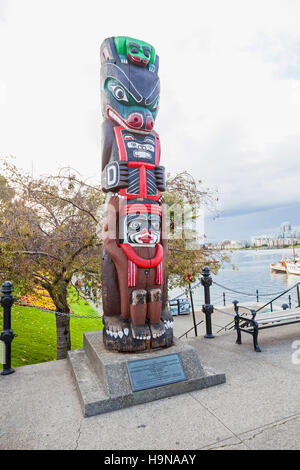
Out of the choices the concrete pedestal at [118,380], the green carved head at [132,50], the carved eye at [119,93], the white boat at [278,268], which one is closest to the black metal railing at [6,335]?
the concrete pedestal at [118,380]

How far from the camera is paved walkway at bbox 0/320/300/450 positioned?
8.52 ft

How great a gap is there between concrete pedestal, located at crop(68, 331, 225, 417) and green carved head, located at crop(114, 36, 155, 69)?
15.6 feet

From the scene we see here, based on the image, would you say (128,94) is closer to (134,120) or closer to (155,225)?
(134,120)

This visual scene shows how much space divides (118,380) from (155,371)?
503mm

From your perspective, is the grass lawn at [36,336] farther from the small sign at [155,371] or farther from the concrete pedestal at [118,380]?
the small sign at [155,371]

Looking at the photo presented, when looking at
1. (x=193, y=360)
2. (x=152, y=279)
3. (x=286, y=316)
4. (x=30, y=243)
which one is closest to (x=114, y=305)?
(x=152, y=279)

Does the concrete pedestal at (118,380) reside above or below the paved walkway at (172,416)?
above

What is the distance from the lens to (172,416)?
3.03 metres

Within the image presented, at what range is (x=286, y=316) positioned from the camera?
521cm

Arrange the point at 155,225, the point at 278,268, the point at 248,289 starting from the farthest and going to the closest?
the point at 278,268, the point at 248,289, the point at 155,225

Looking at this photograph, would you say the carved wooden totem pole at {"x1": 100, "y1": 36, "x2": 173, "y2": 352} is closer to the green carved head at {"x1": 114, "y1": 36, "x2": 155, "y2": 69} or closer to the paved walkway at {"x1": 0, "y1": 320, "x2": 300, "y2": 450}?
the green carved head at {"x1": 114, "y1": 36, "x2": 155, "y2": 69}

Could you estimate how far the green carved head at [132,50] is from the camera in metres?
4.77

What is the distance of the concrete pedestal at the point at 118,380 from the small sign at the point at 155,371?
0.16 ft

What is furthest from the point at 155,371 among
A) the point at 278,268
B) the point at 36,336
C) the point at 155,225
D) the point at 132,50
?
the point at 278,268
